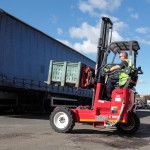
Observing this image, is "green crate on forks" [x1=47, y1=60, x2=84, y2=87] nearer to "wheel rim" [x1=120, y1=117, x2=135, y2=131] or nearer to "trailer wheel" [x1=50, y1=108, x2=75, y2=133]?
"trailer wheel" [x1=50, y1=108, x2=75, y2=133]

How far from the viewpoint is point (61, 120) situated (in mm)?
10414

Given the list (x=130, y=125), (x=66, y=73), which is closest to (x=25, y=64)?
(x=66, y=73)

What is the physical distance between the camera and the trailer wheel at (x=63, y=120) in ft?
33.3

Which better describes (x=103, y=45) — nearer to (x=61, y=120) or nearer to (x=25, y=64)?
(x=61, y=120)

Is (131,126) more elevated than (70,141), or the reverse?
(131,126)

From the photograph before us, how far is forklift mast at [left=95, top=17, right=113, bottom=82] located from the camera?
35.0ft

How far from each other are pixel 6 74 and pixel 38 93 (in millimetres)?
4301

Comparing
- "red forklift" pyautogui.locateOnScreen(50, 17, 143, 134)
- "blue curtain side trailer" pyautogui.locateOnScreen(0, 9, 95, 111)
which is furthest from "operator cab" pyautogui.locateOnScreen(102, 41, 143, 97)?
"blue curtain side trailer" pyautogui.locateOnScreen(0, 9, 95, 111)

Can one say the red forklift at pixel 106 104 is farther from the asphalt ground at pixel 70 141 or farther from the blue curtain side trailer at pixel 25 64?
the blue curtain side trailer at pixel 25 64

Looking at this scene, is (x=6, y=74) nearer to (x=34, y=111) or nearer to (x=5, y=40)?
(x=5, y=40)

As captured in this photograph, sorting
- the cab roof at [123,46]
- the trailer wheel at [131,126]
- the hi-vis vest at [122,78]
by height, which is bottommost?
the trailer wheel at [131,126]

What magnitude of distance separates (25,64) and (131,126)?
8986 mm

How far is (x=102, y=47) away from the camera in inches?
432

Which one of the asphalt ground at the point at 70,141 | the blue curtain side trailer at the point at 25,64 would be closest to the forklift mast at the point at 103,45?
the asphalt ground at the point at 70,141
